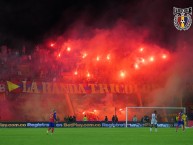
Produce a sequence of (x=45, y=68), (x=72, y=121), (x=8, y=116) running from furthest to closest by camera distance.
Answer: (x=45, y=68) < (x=8, y=116) < (x=72, y=121)

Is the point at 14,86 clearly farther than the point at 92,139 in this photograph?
Yes

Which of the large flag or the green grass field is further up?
the large flag

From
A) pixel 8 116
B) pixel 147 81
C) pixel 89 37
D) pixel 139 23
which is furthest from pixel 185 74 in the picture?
pixel 8 116

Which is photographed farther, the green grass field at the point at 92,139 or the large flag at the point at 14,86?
the large flag at the point at 14,86

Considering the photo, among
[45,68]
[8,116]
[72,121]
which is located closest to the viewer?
[72,121]

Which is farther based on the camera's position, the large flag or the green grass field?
the large flag

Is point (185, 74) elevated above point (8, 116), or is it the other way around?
point (185, 74)

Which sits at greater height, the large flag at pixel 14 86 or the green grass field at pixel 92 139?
the large flag at pixel 14 86

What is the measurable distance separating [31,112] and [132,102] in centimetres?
1601

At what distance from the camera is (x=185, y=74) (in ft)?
220

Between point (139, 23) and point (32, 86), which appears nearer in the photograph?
point (32, 86)

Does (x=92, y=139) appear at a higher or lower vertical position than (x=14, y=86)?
lower

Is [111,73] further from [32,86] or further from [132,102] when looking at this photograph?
[32,86]

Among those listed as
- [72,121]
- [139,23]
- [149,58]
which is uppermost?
[139,23]
